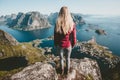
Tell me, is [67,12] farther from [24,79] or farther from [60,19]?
[24,79]

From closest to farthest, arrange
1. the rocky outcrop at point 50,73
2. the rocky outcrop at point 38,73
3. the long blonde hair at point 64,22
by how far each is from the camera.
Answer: the long blonde hair at point 64,22 < the rocky outcrop at point 38,73 < the rocky outcrop at point 50,73

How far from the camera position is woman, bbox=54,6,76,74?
15125 millimetres

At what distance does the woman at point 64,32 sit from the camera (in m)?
15.1

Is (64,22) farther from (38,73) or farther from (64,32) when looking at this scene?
(38,73)

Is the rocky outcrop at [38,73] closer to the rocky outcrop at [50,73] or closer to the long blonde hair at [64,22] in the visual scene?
the rocky outcrop at [50,73]

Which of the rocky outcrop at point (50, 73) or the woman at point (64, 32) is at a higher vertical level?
the woman at point (64, 32)

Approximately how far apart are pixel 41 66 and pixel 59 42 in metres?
2.87

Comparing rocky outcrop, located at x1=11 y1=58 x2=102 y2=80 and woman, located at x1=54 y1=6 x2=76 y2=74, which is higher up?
woman, located at x1=54 y1=6 x2=76 y2=74

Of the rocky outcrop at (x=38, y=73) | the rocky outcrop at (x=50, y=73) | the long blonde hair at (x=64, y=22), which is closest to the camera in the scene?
the long blonde hair at (x=64, y=22)

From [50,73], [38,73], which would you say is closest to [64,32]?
[50,73]

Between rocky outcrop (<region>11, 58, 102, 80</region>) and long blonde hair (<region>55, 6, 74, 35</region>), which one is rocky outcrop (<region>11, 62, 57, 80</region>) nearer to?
rocky outcrop (<region>11, 58, 102, 80</region>)

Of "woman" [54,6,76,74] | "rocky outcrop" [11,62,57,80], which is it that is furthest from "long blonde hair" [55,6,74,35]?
"rocky outcrop" [11,62,57,80]

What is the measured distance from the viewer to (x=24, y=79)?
15.4m

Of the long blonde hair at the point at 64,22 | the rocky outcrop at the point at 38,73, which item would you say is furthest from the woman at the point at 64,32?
the rocky outcrop at the point at 38,73
